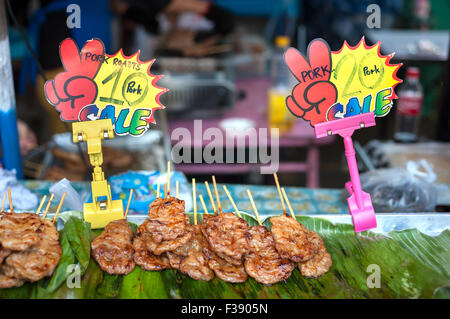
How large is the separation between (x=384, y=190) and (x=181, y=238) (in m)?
1.29

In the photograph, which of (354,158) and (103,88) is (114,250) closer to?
(103,88)

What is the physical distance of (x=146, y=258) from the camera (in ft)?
5.70

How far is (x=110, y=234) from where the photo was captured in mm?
1767

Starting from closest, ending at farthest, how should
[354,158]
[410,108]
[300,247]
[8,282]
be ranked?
[8,282], [300,247], [354,158], [410,108]

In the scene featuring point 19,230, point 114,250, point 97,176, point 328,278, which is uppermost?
point 97,176

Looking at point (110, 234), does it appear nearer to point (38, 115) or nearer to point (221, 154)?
point (221, 154)

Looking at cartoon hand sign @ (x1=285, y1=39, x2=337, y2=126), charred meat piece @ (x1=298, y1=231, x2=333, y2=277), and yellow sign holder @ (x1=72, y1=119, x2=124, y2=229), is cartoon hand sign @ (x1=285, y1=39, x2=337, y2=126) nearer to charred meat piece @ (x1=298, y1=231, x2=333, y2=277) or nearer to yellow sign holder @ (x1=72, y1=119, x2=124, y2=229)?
charred meat piece @ (x1=298, y1=231, x2=333, y2=277)

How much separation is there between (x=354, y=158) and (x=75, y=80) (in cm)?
124

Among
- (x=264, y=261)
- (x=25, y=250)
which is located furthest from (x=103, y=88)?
(x=264, y=261)

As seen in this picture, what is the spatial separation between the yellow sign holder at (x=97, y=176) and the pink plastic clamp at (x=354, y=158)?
90cm

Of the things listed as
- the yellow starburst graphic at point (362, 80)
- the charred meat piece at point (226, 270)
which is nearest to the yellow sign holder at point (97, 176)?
the charred meat piece at point (226, 270)

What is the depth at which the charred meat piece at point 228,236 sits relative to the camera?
169cm

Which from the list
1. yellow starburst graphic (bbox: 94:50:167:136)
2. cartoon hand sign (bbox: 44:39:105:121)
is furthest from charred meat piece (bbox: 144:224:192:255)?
cartoon hand sign (bbox: 44:39:105:121)
